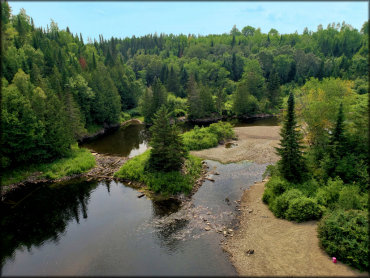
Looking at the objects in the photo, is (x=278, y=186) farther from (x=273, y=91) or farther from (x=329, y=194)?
(x=273, y=91)

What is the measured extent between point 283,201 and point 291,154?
6276 millimetres

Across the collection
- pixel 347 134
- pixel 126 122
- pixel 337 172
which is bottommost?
pixel 126 122

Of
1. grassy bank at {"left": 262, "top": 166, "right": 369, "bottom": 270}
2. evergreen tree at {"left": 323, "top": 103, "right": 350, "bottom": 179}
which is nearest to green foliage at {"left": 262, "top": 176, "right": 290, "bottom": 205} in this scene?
grassy bank at {"left": 262, "top": 166, "right": 369, "bottom": 270}

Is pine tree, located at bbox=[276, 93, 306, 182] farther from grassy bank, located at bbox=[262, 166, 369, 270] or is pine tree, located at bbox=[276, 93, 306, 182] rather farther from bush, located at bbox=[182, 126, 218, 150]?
bush, located at bbox=[182, 126, 218, 150]

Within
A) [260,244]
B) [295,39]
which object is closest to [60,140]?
[260,244]

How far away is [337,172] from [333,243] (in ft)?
37.9

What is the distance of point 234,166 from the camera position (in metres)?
43.0

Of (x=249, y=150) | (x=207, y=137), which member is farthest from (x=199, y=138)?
(x=249, y=150)

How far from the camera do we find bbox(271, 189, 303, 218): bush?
26719 mm

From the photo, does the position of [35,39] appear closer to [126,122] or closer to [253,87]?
[126,122]

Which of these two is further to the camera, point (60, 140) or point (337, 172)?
point (60, 140)

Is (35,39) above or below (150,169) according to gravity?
above

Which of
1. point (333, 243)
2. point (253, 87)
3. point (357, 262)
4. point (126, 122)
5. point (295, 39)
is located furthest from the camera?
point (295, 39)

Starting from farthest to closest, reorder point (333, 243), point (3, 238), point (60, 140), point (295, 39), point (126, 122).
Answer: point (295, 39)
point (126, 122)
point (60, 140)
point (3, 238)
point (333, 243)
